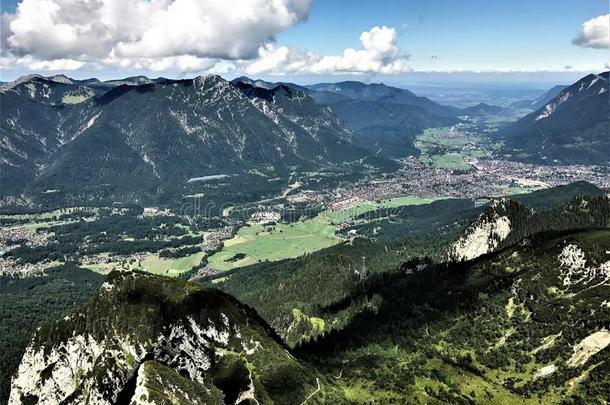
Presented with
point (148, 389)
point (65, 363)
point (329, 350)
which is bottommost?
point (329, 350)

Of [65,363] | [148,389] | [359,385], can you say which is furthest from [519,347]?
[65,363]

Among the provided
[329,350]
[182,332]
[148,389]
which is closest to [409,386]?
[329,350]

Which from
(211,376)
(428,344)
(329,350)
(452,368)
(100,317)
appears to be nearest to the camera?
(211,376)

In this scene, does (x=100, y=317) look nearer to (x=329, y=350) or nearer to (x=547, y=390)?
(x=329, y=350)

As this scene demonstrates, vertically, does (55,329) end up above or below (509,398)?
above

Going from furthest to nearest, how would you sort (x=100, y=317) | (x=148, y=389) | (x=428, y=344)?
1. (x=428, y=344)
2. (x=100, y=317)
3. (x=148, y=389)

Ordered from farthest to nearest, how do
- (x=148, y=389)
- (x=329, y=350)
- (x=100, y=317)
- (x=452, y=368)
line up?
(x=329, y=350)
(x=452, y=368)
(x=100, y=317)
(x=148, y=389)

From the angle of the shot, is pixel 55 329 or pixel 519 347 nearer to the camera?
pixel 55 329

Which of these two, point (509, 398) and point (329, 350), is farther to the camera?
point (329, 350)

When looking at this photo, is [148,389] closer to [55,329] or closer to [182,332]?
[182,332]
